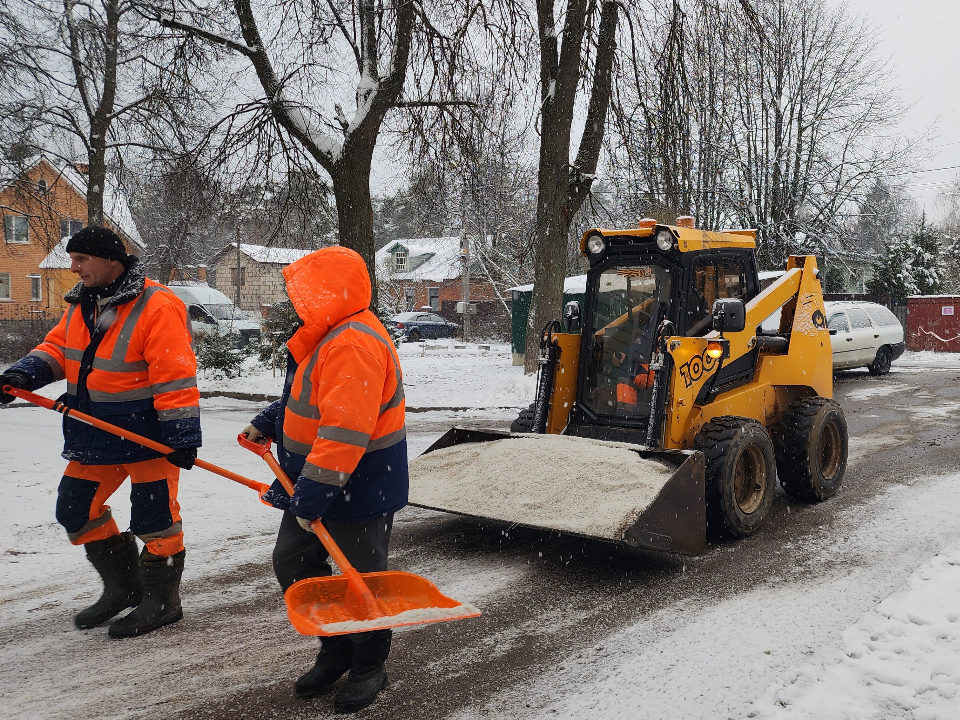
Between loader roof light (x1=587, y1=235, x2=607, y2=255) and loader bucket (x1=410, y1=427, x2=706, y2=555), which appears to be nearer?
loader bucket (x1=410, y1=427, x2=706, y2=555)

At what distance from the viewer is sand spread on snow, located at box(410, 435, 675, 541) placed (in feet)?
14.9

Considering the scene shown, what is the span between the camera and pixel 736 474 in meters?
5.44

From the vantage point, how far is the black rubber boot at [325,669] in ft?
10.5

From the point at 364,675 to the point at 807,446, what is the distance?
427cm

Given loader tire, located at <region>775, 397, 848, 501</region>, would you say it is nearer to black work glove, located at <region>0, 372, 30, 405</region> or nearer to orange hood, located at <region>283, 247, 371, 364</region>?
orange hood, located at <region>283, 247, 371, 364</region>

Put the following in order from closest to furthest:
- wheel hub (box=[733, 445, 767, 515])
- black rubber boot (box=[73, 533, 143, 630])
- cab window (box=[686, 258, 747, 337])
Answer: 1. black rubber boot (box=[73, 533, 143, 630])
2. wheel hub (box=[733, 445, 767, 515])
3. cab window (box=[686, 258, 747, 337])

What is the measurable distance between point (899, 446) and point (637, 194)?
270 inches

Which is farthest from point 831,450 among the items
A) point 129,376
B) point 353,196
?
point 353,196

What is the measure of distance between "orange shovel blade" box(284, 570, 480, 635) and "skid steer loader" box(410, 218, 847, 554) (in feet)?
4.92

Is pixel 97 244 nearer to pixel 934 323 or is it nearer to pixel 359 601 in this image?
pixel 359 601

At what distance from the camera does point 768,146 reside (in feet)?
86.8

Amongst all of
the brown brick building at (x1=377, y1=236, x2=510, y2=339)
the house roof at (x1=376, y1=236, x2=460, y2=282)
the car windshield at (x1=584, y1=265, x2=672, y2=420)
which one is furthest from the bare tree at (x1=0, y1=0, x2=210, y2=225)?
the house roof at (x1=376, y1=236, x2=460, y2=282)

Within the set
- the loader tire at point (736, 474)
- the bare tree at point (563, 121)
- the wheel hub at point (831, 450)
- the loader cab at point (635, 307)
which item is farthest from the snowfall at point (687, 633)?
the bare tree at point (563, 121)

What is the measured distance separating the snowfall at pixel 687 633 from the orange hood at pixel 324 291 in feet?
5.18
